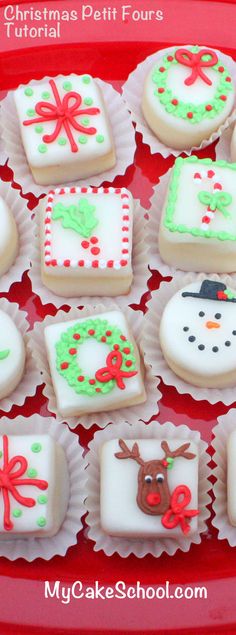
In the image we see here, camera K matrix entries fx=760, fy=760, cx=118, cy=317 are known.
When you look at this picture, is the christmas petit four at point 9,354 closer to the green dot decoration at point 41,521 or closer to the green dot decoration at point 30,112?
the green dot decoration at point 41,521

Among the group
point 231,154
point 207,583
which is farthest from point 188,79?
point 207,583

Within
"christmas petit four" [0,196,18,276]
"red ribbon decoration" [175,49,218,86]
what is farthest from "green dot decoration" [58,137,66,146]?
"red ribbon decoration" [175,49,218,86]

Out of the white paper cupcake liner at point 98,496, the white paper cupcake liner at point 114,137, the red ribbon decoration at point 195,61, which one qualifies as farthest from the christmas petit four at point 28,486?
the red ribbon decoration at point 195,61

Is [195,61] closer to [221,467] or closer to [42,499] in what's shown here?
[221,467]

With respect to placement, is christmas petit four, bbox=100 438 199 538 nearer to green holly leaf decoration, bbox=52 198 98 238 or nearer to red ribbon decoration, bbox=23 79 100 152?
green holly leaf decoration, bbox=52 198 98 238

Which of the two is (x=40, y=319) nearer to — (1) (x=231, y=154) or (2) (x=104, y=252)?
(2) (x=104, y=252)

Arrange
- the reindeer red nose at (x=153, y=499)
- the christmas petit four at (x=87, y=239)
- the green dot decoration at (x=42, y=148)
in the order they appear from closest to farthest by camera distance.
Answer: the reindeer red nose at (x=153, y=499)
the christmas petit four at (x=87, y=239)
the green dot decoration at (x=42, y=148)
